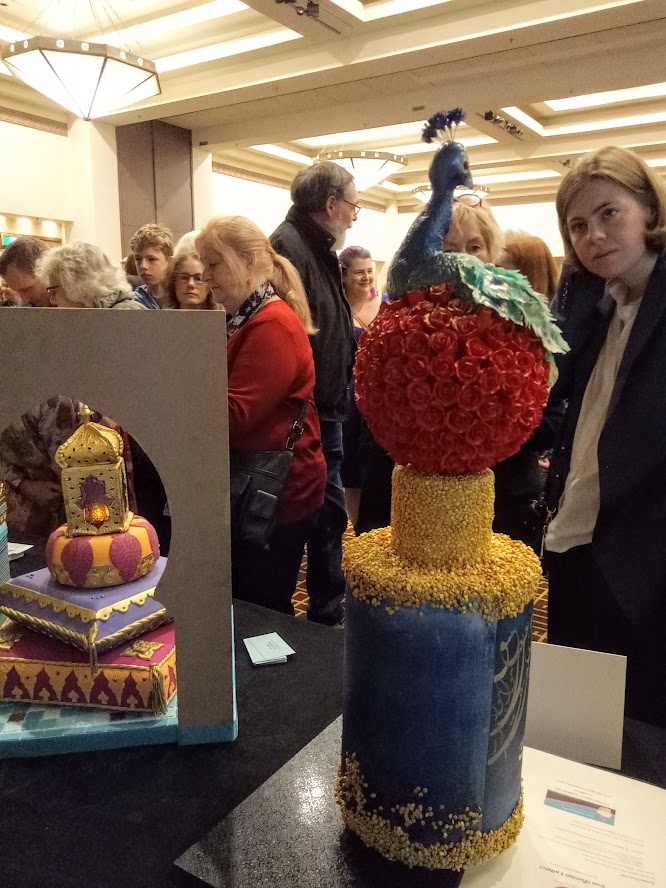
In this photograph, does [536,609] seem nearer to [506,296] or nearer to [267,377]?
[267,377]

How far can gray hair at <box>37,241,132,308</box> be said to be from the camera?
189cm

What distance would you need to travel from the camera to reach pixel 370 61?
430 cm

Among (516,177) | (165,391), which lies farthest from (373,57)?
(516,177)

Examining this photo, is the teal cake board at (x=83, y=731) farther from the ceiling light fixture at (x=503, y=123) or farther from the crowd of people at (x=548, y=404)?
the ceiling light fixture at (x=503, y=123)

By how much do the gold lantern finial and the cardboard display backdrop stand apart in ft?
0.56

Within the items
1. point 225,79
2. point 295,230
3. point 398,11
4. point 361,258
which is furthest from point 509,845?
point 225,79

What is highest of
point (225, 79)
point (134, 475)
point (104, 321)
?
point (225, 79)

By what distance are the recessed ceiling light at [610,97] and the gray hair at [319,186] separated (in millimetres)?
4042

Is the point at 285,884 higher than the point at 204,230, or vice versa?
the point at 204,230

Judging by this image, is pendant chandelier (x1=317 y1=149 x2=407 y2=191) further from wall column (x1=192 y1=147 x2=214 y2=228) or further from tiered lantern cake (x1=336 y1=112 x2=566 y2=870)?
tiered lantern cake (x1=336 y1=112 x2=566 y2=870)

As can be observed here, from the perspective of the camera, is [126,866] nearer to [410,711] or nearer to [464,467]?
[410,711]

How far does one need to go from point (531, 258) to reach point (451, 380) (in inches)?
55.9

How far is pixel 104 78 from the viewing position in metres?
3.65

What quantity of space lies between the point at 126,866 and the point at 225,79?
17.6ft
